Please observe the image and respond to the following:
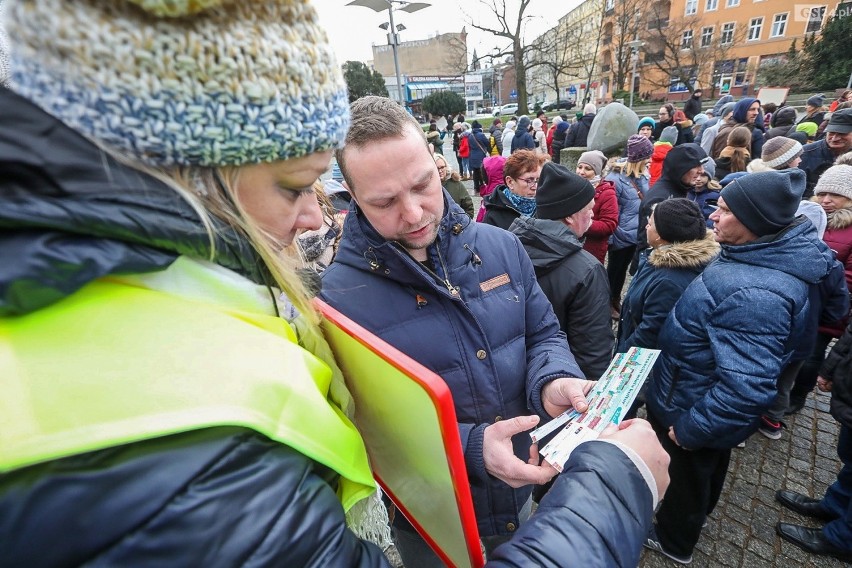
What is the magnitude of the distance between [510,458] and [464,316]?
21.0 inches

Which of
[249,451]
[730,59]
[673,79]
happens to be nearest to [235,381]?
[249,451]

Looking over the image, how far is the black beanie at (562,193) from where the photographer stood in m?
3.23

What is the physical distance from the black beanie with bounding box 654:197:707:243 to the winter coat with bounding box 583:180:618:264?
6.28 ft

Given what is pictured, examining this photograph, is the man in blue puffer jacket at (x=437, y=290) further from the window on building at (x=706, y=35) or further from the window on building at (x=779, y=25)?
the window on building at (x=779, y=25)

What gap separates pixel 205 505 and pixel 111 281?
36 centimetres

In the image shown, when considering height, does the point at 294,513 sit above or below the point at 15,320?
below

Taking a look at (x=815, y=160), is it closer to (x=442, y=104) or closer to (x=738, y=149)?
(x=738, y=149)

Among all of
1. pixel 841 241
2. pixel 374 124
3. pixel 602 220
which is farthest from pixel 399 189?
pixel 841 241

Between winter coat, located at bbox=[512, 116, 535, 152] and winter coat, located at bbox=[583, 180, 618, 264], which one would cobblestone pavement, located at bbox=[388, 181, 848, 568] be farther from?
winter coat, located at bbox=[512, 116, 535, 152]

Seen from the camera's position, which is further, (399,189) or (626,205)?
(626,205)

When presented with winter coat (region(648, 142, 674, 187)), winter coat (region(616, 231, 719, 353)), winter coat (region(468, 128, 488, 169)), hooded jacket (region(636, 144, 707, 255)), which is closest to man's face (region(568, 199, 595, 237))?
winter coat (region(616, 231, 719, 353))

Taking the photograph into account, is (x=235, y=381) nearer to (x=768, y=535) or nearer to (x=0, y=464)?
(x=0, y=464)

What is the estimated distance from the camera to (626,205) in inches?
204

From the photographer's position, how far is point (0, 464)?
0.46 meters
